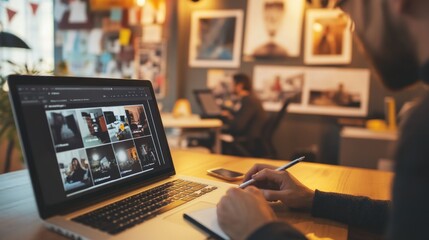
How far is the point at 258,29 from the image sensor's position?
405 cm

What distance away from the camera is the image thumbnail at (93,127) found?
71 centimetres

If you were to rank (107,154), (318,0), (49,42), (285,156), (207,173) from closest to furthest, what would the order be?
(107,154), (207,173), (318,0), (285,156), (49,42)

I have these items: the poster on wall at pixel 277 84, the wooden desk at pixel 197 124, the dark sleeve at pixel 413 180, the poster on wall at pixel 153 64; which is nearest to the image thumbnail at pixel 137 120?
the dark sleeve at pixel 413 180

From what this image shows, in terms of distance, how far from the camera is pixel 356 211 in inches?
28.9

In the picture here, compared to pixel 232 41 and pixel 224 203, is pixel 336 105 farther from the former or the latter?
pixel 224 203

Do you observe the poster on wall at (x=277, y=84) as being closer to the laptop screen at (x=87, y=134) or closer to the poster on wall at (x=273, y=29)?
the poster on wall at (x=273, y=29)

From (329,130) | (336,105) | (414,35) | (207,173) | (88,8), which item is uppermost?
(88,8)

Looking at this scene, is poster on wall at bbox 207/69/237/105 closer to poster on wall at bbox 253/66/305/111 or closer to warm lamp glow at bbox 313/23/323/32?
poster on wall at bbox 253/66/305/111

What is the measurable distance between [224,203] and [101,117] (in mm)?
348

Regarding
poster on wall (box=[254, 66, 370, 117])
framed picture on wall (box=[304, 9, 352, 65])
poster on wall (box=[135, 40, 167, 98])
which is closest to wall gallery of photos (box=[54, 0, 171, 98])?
poster on wall (box=[135, 40, 167, 98])

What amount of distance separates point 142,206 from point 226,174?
36cm

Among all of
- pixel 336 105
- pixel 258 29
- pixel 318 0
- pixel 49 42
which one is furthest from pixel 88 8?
pixel 336 105

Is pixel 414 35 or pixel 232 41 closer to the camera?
pixel 414 35

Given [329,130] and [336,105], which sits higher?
[336,105]
